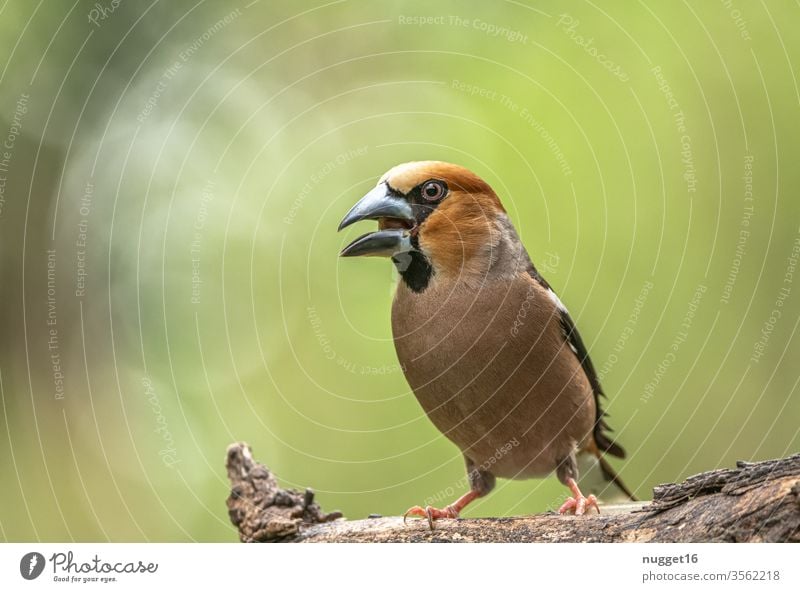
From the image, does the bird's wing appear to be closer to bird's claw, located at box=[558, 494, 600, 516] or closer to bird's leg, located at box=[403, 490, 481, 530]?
bird's claw, located at box=[558, 494, 600, 516]

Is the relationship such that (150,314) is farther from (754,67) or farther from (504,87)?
(754,67)

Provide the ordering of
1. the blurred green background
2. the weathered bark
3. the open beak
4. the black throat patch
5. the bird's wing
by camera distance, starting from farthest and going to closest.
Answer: the blurred green background → the bird's wing → the black throat patch → the open beak → the weathered bark

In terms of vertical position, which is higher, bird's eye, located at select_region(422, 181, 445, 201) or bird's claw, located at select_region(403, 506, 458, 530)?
bird's eye, located at select_region(422, 181, 445, 201)

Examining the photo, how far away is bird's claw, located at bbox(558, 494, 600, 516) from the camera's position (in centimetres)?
501

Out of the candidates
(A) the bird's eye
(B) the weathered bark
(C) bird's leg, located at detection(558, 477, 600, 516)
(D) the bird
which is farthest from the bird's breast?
(B) the weathered bark

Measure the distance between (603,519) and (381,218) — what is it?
2.27 m

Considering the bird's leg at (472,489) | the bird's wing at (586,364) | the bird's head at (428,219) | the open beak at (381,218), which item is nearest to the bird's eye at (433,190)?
the bird's head at (428,219)

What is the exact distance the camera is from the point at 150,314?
7004 millimetres

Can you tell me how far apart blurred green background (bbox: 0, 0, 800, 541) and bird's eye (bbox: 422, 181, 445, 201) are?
920 millimetres
